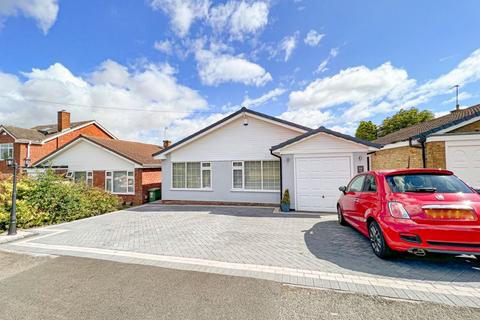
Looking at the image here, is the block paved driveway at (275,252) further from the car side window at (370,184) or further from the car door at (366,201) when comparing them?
the car side window at (370,184)

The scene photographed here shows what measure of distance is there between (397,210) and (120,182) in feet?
53.6

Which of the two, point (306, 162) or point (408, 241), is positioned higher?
point (306, 162)

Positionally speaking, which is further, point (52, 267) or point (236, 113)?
point (236, 113)

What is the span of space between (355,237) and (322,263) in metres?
2.19

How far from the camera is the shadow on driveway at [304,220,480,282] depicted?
12.6ft

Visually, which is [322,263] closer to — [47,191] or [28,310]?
[28,310]

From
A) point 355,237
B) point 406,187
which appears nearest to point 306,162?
point 355,237

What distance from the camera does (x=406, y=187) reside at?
455cm

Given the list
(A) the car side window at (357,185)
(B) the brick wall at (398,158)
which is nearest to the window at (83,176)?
(A) the car side window at (357,185)

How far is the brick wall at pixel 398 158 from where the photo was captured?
1054 centimetres

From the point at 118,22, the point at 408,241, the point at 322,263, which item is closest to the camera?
the point at 408,241

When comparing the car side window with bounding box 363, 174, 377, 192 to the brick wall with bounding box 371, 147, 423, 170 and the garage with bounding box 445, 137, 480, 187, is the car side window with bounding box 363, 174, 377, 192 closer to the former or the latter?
the garage with bounding box 445, 137, 480, 187

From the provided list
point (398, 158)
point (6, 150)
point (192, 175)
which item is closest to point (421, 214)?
point (398, 158)

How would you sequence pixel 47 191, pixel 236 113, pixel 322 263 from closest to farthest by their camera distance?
pixel 322 263, pixel 47 191, pixel 236 113
